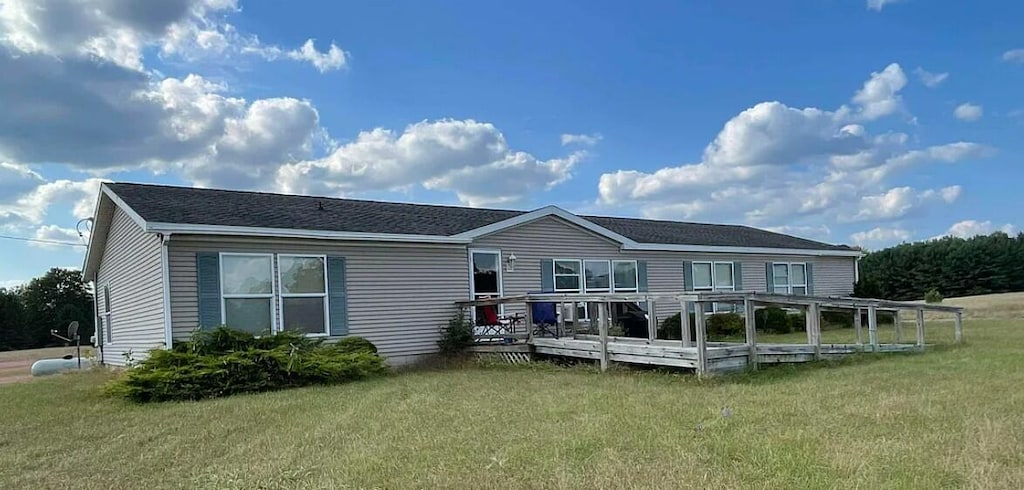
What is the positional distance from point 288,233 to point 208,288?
4.85 feet

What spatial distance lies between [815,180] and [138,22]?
19.1 metres

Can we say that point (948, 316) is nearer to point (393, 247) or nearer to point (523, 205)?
point (523, 205)

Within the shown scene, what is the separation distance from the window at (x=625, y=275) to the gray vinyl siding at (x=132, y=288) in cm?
977

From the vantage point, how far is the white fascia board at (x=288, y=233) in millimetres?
10117

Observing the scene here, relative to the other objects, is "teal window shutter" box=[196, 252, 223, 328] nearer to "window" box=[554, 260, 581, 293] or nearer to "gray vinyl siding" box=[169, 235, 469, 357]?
"gray vinyl siding" box=[169, 235, 469, 357]

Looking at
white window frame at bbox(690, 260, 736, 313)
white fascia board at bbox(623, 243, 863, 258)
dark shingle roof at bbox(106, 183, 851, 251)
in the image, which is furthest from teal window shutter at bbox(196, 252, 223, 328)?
white window frame at bbox(690, 260, 736, 313)

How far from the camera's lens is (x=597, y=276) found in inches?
635

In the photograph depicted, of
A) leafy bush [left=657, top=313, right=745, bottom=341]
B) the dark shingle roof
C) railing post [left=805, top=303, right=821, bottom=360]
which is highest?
the dark shingle roof

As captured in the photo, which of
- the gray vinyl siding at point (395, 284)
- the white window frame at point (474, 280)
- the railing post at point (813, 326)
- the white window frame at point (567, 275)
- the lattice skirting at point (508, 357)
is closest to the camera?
the railing post at point (813, 326)

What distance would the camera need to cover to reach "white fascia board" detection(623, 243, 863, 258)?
17.0 meters

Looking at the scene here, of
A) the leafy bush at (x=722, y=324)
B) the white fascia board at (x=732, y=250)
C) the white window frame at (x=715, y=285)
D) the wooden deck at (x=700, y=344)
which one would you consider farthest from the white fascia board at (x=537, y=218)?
the white window frame at (x=715, y=285)

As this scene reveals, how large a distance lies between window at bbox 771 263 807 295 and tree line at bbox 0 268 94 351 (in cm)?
3561

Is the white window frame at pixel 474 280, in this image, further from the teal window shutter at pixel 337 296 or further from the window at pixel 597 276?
the teal window shutter at pixel 337 296

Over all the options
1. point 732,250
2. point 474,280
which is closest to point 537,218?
point 474,280
